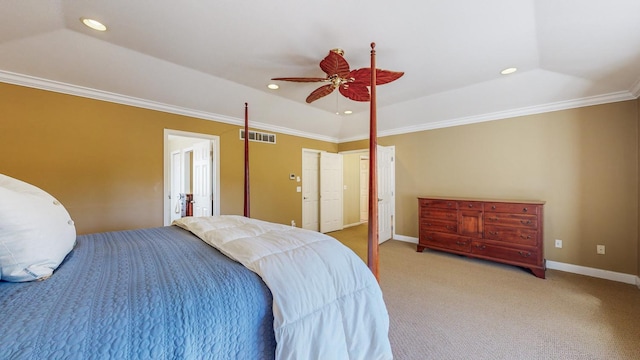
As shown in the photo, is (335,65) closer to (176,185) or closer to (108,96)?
(108,96)

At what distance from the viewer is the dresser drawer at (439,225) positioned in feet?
13.0

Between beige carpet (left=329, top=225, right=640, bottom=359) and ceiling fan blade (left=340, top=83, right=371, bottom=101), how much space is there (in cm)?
236

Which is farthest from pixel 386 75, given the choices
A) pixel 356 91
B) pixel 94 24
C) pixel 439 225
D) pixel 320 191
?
pixel 320 191

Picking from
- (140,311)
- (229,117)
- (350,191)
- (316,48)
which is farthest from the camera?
(350,191)

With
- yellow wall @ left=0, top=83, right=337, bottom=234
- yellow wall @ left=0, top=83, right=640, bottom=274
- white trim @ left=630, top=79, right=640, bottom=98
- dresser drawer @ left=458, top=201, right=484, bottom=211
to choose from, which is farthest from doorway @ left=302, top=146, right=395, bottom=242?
white trim @ left=630, top=79, right=640, bottom=98

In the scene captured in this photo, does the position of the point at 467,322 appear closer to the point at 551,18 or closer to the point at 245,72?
the point at 551,18

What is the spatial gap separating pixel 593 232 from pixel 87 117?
691cm

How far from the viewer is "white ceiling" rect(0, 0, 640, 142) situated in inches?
79.4

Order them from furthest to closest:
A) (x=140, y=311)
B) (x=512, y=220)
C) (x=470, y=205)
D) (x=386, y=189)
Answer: (x=386, y=189) < (x=470, y=205) < (x=512, y=220) < (x=140, y=311)

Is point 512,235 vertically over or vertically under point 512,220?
under

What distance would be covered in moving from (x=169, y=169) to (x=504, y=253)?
518 cm

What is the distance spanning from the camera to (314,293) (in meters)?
1.22

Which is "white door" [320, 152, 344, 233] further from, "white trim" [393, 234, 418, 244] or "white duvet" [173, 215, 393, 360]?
"white duvet" [173, 215, 393, 360]

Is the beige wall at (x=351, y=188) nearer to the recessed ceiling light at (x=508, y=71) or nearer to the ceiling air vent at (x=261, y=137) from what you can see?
the ceiling air vent at (x=261, y=137)
